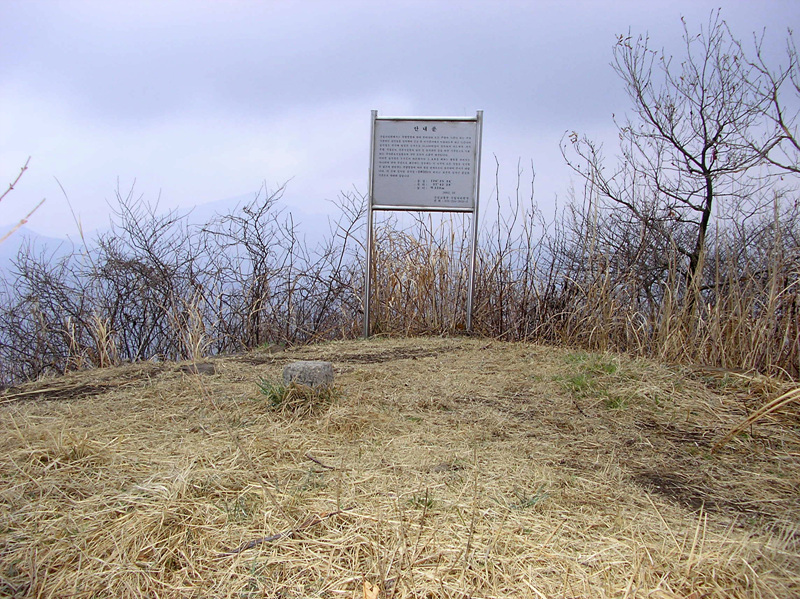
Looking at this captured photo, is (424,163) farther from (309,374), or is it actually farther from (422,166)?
(309,374)

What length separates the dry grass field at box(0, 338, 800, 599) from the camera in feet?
4.79

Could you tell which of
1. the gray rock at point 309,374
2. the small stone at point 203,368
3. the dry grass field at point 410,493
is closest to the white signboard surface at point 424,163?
the small stone at point 203,368

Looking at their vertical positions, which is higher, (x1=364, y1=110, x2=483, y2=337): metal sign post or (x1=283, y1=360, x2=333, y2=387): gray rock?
(x1=364, y1=110, x2=483, y2=337): metal sign post

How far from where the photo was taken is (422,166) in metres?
5.84

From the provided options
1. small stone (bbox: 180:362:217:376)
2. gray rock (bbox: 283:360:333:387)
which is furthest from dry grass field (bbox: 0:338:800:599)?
small stone (bbox: 180:362:217:376)

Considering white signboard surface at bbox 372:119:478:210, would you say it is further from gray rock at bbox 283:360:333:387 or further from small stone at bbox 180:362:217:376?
gray rock at bbox 283:360:333:387

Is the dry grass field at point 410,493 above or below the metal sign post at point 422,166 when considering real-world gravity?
below

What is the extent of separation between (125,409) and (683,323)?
361 centimetres

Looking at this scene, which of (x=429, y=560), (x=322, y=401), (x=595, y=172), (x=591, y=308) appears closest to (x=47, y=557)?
(x=429, y=560)

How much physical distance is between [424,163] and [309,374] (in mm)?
3457

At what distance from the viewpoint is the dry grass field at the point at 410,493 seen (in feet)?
4.79

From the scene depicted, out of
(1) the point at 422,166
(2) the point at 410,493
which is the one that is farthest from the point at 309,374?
(1) the point at 422,166

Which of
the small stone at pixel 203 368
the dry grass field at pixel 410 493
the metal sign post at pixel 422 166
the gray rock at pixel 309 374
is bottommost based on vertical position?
the dry grass field at pixel 410 493

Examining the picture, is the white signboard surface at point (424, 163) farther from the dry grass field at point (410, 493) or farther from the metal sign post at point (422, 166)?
the dry grass field at point (410, 493)
